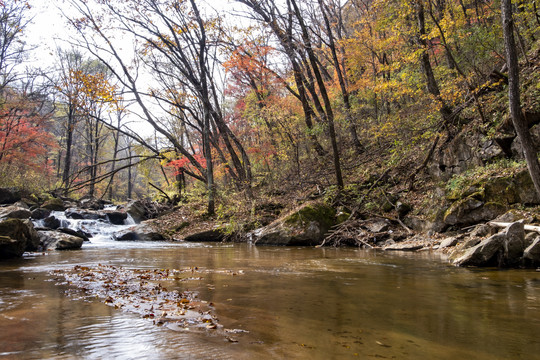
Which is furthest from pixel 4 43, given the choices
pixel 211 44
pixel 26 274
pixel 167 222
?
pixel 26 274

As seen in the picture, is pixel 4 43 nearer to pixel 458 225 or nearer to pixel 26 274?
pixel 26 274

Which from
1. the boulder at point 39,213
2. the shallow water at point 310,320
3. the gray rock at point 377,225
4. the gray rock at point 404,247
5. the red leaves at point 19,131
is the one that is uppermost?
the red leaves at point 19,131

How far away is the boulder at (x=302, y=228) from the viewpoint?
11477mm

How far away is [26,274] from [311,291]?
5.06 m

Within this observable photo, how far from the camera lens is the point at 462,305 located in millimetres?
3568

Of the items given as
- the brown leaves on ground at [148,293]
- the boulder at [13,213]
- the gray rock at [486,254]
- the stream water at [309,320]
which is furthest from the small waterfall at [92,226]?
the gray rock at [486,254]

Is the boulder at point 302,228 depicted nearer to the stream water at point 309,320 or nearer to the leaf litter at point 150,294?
the leaf litter at point 150,294

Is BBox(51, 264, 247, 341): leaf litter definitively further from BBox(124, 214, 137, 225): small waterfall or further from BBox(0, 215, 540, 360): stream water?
BBox(124, 214, 137, 225): small waterfall

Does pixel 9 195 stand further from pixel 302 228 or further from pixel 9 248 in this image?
pixel 302 228

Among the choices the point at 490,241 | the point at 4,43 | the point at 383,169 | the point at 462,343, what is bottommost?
the point at 462,343

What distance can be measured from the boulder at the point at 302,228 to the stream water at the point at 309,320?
5931 mm

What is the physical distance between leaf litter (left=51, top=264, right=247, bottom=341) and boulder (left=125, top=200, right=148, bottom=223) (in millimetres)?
13607

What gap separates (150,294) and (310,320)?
7.20ft

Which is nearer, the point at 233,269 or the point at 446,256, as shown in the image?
the point at 233,269
